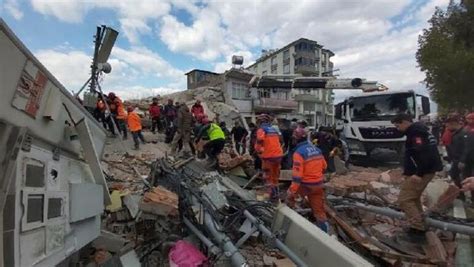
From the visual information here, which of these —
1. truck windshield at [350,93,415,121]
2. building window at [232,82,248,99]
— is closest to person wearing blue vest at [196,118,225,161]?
truck windshield at [350,93,415,121]

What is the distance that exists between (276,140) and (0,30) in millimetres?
6071

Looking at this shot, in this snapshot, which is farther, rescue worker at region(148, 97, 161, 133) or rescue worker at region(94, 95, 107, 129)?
rescue worker at region(148, 97, 161, 133)

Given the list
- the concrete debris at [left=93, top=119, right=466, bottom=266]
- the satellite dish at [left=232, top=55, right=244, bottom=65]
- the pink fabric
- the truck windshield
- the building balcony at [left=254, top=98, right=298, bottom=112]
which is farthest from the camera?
the building balcony at [left=254, top=98, right=298, bottom=112]

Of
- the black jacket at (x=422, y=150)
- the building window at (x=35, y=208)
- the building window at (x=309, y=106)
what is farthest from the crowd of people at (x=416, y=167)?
the building window at (x=309, y=106)

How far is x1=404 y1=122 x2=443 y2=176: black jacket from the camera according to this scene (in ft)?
18.3

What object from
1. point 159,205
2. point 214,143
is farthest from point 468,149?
point 159,205

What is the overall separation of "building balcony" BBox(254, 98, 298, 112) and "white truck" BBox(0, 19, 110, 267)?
117 ft

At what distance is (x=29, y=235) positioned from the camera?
2.44 metres

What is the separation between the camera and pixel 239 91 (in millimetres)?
36406

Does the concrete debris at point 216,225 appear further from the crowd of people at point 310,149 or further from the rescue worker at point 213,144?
the rescue worker at point 213,144

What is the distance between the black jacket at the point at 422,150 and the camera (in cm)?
559

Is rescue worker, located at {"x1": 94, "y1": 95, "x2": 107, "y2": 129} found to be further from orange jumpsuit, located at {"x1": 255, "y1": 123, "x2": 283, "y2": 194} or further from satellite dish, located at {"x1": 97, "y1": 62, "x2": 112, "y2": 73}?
orange jumpsuit, located at {"x1": 255, "y1": 123, "x2": 283, "y2": 194}

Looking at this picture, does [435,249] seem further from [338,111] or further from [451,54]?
[451,54]

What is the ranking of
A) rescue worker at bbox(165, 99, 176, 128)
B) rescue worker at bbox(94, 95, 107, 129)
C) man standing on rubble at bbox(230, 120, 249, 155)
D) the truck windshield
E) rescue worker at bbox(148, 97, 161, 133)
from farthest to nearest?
rescue worker at bbox(148, 97, 161, 133), rescue worker at bbox(165, 99, 176, 128), man standing on rubble at bbox(230, 120, 249, 155), the truck windshield, rescue worker at bbox(94, 95, 107, 129)
